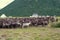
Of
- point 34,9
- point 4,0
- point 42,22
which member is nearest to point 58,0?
point 34,9

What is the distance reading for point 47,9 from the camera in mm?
106688

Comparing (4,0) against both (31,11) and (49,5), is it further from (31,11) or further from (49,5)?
(49,5)

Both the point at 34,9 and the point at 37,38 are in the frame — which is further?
the point at 34,9

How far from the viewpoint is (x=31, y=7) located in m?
110

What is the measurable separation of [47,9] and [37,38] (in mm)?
89784

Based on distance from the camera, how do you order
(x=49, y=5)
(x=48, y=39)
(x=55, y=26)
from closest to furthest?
(x=48, y=39) < (x=55, y=26) < (x=49, y=5)

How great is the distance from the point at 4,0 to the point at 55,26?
745 centimetres

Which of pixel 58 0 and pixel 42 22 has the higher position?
pixel 58 0

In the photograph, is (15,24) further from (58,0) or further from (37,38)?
(58,0)

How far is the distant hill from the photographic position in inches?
4041

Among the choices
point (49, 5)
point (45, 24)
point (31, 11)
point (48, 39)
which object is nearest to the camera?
point (48, 39)

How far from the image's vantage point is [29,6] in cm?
10988

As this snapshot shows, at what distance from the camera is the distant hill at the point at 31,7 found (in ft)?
337

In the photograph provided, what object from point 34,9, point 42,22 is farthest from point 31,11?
point 42,22
